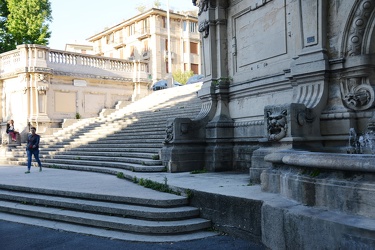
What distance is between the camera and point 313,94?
686 centimetres

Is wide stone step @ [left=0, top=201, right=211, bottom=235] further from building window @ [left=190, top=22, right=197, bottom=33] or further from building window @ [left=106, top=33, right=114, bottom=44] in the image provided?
building window @ [left=106, top=33, right=114, bottom=44]

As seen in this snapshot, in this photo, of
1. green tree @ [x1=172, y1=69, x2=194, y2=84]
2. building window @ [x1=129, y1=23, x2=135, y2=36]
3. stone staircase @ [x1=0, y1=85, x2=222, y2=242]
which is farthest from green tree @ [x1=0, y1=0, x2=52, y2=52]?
building window @ [x1=129, y1=23, x2=135, y2=36]

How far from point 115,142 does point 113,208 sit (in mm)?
7679

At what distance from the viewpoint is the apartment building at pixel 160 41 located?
48.5 m

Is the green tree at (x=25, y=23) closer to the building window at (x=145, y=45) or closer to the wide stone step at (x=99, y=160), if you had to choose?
the wide stone step at (x=99, y=160)

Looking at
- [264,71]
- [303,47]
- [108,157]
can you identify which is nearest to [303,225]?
[303,47]

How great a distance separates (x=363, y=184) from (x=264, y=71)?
17.0 feet

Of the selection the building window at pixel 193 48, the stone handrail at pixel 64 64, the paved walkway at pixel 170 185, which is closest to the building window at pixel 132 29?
the building window at pixel 193 48

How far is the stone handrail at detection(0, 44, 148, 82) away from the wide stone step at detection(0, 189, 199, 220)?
13098 millimetres

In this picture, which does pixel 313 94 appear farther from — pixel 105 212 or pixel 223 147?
pixel 105 212

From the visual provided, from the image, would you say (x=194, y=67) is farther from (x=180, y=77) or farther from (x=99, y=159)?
(x=99, y=159)

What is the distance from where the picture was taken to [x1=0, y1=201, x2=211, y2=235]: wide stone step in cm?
563

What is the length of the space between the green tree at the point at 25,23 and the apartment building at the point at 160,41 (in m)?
21.0

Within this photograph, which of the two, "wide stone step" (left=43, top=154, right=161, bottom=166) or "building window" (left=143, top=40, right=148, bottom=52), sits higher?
"building window" (left=143, top=40, right=148, bottom=52)
